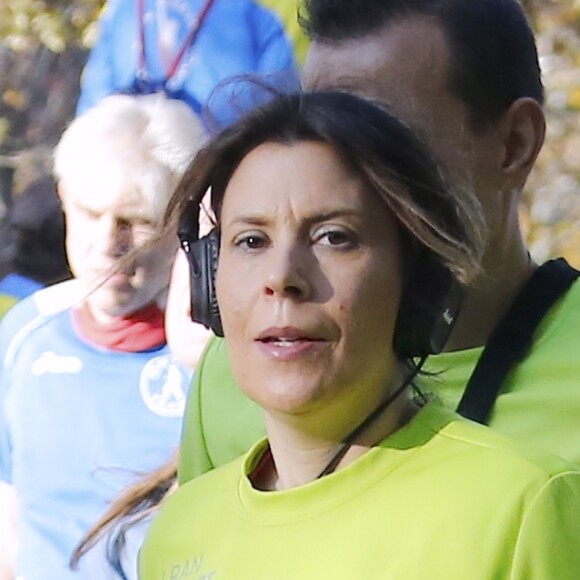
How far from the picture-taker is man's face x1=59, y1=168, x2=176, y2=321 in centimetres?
296

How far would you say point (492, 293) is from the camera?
6.86 feet

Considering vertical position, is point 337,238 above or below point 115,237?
above

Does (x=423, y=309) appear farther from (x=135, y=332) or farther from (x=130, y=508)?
(x=135, y=332)

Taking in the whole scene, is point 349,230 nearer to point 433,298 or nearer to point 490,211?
point 433,298

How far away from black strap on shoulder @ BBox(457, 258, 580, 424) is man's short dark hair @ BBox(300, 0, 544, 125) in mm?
233

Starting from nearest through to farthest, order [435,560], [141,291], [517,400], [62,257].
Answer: [435,560]
[517,400]
[141,291]
[62,257]

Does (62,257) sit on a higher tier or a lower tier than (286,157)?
lower

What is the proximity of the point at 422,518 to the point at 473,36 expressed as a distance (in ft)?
3.00

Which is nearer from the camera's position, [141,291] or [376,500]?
[376,500]

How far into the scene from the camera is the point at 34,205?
3.88 m

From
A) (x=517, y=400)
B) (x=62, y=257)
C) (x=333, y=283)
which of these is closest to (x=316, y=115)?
(x=333, y=283)

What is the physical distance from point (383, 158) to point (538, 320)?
546 millimetres

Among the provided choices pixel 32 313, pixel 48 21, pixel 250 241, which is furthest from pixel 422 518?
pixel 48 21

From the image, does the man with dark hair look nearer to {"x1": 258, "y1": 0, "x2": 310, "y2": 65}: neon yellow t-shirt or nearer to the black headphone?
the black headphone
